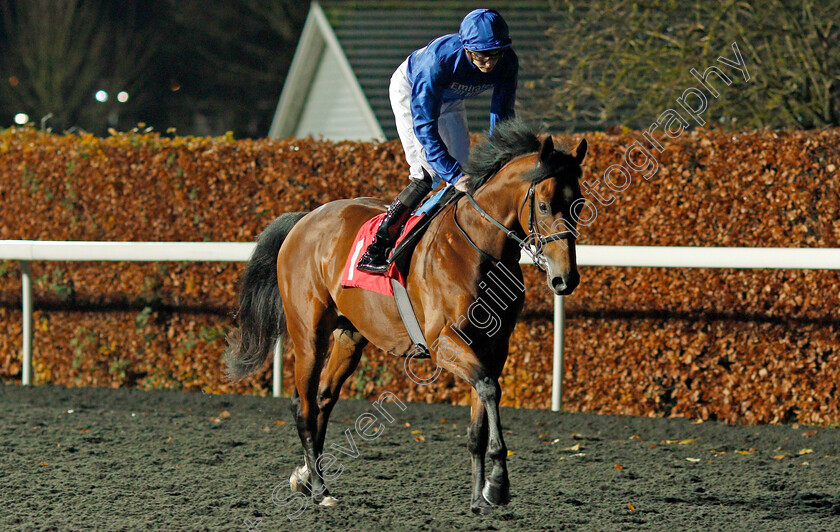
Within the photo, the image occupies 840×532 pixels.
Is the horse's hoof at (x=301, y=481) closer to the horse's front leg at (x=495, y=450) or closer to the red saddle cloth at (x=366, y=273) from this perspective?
the red saddle cloth at (x=366, y=273)

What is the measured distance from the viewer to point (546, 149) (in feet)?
11.6

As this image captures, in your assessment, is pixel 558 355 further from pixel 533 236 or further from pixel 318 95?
pixel 318 95

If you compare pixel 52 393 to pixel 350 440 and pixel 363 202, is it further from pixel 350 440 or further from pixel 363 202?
pixel 363 202

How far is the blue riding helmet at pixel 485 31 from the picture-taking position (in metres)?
3.84

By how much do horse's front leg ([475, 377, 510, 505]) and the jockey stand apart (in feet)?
2.78

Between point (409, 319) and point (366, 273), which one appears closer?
point (409, 319)

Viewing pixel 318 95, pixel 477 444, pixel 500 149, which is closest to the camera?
pixel 477 444

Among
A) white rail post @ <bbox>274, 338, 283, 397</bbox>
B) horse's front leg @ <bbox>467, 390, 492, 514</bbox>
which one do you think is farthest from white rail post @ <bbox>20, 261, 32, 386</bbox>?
horse's front leg @ <bbox>467, 390, 492, 514</bbox>

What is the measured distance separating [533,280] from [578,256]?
508 mm

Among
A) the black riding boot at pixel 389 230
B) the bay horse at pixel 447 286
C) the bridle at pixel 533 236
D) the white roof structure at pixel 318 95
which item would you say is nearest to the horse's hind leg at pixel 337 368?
the bay horse at pixel 447 286

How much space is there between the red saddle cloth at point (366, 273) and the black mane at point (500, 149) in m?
0.34

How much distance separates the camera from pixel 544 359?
667cm

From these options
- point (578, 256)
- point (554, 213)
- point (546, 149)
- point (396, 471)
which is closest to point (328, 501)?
point (396, 471)

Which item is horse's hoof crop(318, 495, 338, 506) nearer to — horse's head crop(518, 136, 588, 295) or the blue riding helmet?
horse's head crop(518, 136, 588, 295)
